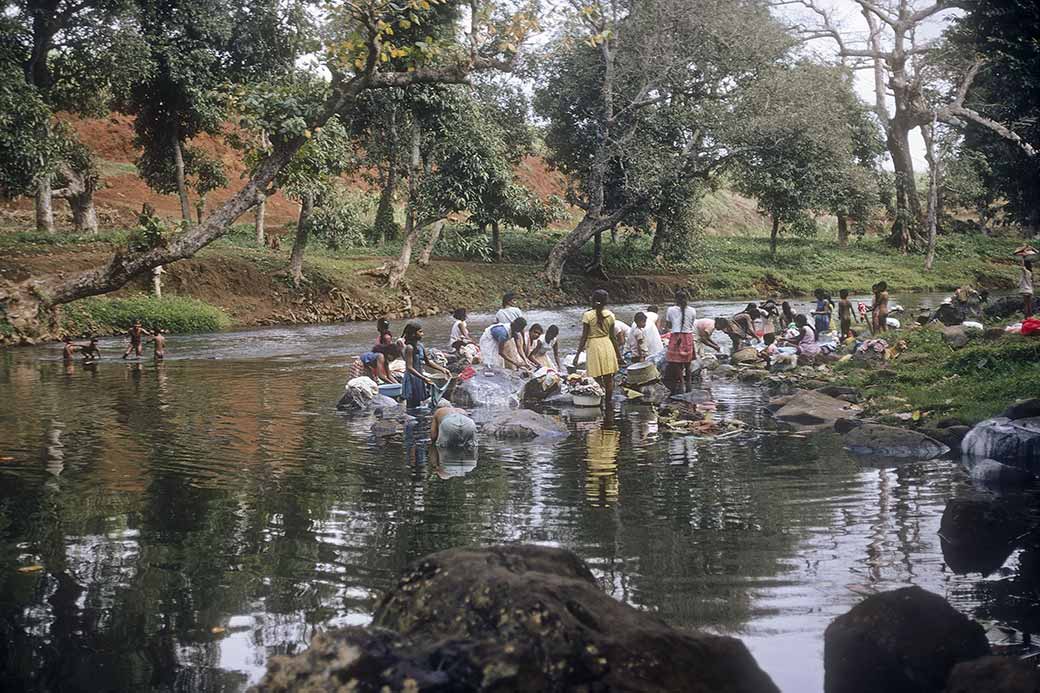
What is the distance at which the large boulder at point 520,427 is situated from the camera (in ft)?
43.6

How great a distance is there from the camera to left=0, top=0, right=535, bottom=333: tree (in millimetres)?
9797

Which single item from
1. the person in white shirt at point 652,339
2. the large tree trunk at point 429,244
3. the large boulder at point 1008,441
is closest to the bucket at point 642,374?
the person in white shirt at point 652,339

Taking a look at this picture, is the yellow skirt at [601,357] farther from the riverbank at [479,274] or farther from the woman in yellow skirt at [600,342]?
the riverbank at [479,274]

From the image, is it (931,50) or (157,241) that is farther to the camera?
(931,50)

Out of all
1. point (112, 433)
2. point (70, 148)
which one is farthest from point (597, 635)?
point (70, 148)

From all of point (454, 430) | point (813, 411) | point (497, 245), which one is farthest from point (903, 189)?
point (454, 430)

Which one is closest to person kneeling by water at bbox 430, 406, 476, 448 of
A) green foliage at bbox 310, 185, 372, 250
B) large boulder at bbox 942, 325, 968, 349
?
large boulder at bbox 942, 325, 968, 349

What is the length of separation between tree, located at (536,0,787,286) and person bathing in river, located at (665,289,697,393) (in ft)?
74.6

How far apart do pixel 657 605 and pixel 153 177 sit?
37.8 meters

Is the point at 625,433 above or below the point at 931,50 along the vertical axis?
below

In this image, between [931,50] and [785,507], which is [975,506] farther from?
[931,50]

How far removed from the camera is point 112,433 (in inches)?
532

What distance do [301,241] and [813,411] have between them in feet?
78.3

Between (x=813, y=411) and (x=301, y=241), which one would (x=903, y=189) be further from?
(x=813, y=411)
